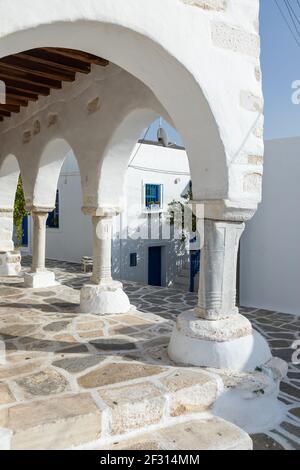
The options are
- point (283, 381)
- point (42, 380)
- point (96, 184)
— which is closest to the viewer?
point (42, 380)

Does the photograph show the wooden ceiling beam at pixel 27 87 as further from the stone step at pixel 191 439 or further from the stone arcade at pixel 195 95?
the stone step at pixel 191 439

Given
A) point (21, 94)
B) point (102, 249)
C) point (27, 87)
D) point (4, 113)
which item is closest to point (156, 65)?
point (102, 249)

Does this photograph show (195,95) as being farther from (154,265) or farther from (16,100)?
(154,265)

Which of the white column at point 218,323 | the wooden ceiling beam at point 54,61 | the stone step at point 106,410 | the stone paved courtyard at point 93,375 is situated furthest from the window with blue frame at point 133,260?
the stone step at point 106,410

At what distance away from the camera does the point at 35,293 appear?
6008 mm

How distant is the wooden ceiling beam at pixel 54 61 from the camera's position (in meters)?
4.11

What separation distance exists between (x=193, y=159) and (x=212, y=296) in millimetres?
1104

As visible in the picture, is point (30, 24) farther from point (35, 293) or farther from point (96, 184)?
point (35, 293)

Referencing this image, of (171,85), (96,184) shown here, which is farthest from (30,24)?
(96,184)

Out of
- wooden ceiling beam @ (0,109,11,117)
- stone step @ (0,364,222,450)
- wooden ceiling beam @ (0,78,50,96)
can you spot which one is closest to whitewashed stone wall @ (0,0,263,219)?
stone step @ (0,364,222,450)

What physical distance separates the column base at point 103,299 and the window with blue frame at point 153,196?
833 cm

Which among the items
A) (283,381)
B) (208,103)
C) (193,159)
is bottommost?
(283,381)

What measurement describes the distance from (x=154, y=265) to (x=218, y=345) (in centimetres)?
1094

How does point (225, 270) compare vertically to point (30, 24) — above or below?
below
